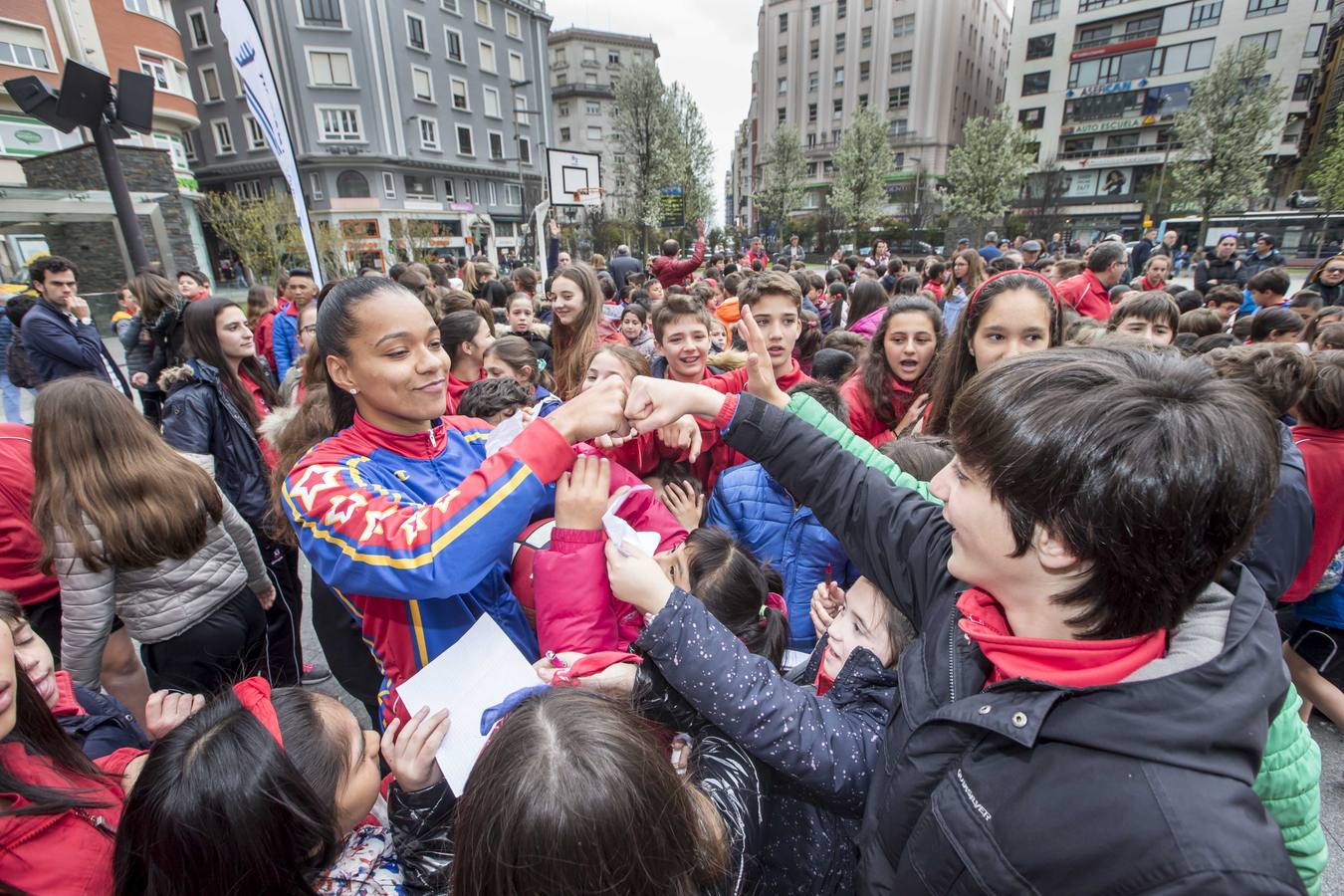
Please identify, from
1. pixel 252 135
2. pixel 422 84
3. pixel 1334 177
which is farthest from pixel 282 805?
pixel 252 135

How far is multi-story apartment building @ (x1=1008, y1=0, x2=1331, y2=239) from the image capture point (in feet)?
120

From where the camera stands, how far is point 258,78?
5.12 metres

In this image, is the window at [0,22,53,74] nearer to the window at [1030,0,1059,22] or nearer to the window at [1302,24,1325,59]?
the window at [1030,0,1059,22]

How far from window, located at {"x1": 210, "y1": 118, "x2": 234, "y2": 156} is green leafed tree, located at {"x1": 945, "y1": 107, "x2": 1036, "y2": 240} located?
39929 millimetres

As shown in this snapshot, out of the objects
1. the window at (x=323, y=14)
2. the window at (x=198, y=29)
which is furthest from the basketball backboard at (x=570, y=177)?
the window at (x=198, y=29)

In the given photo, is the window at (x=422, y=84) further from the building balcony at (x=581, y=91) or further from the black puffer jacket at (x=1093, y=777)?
the black puffer jacket at (x=1093, y=777)

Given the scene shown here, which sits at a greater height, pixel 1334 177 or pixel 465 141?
pixel 465 141

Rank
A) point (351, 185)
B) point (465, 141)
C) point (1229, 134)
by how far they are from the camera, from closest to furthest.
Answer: point (1229, 134) < point (351, 185) < point (465, 141)

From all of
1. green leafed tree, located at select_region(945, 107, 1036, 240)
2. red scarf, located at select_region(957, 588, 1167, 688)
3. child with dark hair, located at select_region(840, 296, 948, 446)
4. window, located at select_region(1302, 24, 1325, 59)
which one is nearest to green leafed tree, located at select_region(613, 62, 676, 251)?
green leafed tree, located at select_region(945, 107, 1036, 240)

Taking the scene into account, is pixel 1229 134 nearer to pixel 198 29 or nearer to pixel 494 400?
pixel 494 400

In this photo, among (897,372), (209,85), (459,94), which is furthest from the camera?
(459,94)

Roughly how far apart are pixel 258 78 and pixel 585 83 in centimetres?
5847

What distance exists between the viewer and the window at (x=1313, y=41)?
35.8 metres

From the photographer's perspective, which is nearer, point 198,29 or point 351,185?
point 198,29
